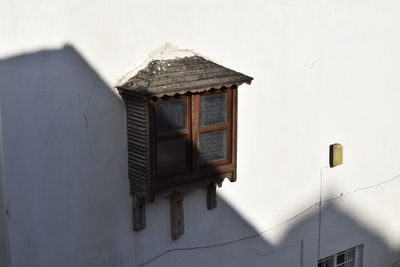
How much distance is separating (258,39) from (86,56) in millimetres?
1875

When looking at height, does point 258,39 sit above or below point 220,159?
above

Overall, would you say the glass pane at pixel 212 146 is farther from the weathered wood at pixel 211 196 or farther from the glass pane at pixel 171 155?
the weathered wood at pixel 211 196

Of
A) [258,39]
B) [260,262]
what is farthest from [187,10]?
[260,262]

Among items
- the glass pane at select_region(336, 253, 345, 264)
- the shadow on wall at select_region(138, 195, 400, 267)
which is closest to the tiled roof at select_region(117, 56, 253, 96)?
the shadow on wall at select_region(138, 195, 400, 267)

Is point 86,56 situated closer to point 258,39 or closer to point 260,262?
point 258,39

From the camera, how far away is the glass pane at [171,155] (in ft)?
24.5

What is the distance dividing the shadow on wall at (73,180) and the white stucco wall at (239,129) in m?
0.01

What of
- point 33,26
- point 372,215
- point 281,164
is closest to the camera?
point 33,26

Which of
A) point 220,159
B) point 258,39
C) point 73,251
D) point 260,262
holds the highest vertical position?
point 258,39

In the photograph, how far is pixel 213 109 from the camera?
769 centimetres

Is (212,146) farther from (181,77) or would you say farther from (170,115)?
(181,77)

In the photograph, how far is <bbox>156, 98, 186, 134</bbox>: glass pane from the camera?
289 inches

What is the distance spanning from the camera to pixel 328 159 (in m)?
9.27

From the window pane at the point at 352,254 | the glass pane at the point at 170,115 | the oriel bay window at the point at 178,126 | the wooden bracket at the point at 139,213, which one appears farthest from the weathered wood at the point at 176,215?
the window pane at the point at 352,254
